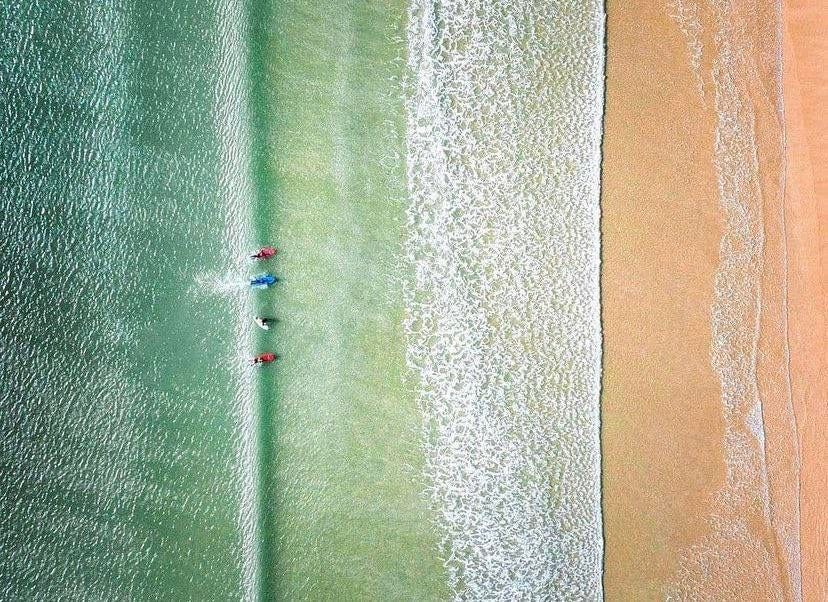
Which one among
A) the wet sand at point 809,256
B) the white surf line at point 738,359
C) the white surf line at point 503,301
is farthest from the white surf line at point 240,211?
the wet sand at point 809,256

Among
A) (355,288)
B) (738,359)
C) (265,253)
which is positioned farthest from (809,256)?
(265,253)

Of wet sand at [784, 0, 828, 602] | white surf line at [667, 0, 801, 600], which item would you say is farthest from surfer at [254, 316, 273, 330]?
wet sand at [784, 0, 828, 602]

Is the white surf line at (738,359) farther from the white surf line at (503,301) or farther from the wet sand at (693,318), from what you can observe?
the white surf line at (503,301)

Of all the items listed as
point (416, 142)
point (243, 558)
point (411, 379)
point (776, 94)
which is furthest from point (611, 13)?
point (243, 558)

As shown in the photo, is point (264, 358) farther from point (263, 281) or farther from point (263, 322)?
point (263, 281)

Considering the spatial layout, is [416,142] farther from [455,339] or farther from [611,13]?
[611,13]

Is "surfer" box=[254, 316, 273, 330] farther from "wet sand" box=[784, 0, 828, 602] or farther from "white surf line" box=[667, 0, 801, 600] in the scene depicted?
"wet sand" box=[784, 0, 828, 602]
